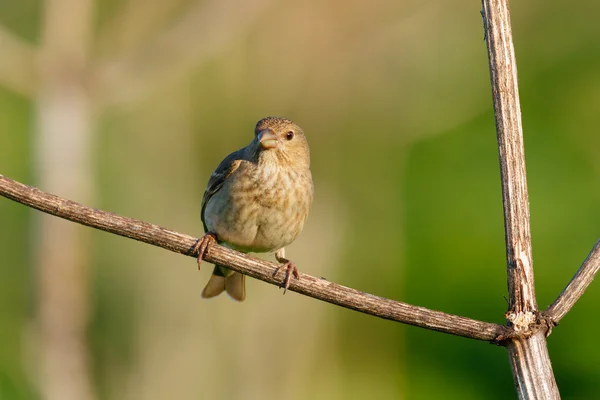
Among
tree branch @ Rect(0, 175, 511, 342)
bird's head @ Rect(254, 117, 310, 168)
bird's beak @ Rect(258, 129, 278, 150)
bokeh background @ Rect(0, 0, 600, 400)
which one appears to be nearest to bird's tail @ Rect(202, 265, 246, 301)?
bird's head @ Rect(254, 117, 310, 168)

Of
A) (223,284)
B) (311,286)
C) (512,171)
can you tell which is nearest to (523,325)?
(512,171)

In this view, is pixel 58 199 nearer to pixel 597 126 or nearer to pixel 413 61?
pixel 597 126

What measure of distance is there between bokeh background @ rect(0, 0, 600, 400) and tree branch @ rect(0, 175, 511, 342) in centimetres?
357

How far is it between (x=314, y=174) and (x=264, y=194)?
4301mm

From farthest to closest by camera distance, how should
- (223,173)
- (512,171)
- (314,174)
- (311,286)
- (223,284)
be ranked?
(314,174) → (223,284) → (223,173) → (311,286) → (512,171)

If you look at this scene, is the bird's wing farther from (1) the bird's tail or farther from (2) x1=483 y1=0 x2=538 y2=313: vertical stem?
(2) x1=483 y1=0 x2=538 y2=313: vertical stem

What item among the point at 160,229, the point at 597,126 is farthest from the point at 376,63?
the point at 160,229

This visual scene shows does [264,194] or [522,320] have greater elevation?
[264,194]

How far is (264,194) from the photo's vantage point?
12.1ft

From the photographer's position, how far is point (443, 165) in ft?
26.2

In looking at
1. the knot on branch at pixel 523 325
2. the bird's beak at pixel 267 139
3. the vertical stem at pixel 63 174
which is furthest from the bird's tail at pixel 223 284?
the knot on branch at pixel 523 325

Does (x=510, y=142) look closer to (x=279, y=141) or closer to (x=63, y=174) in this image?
(x=279, y=141)

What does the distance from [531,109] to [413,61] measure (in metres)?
1.53

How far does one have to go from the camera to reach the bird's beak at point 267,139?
3.63m
